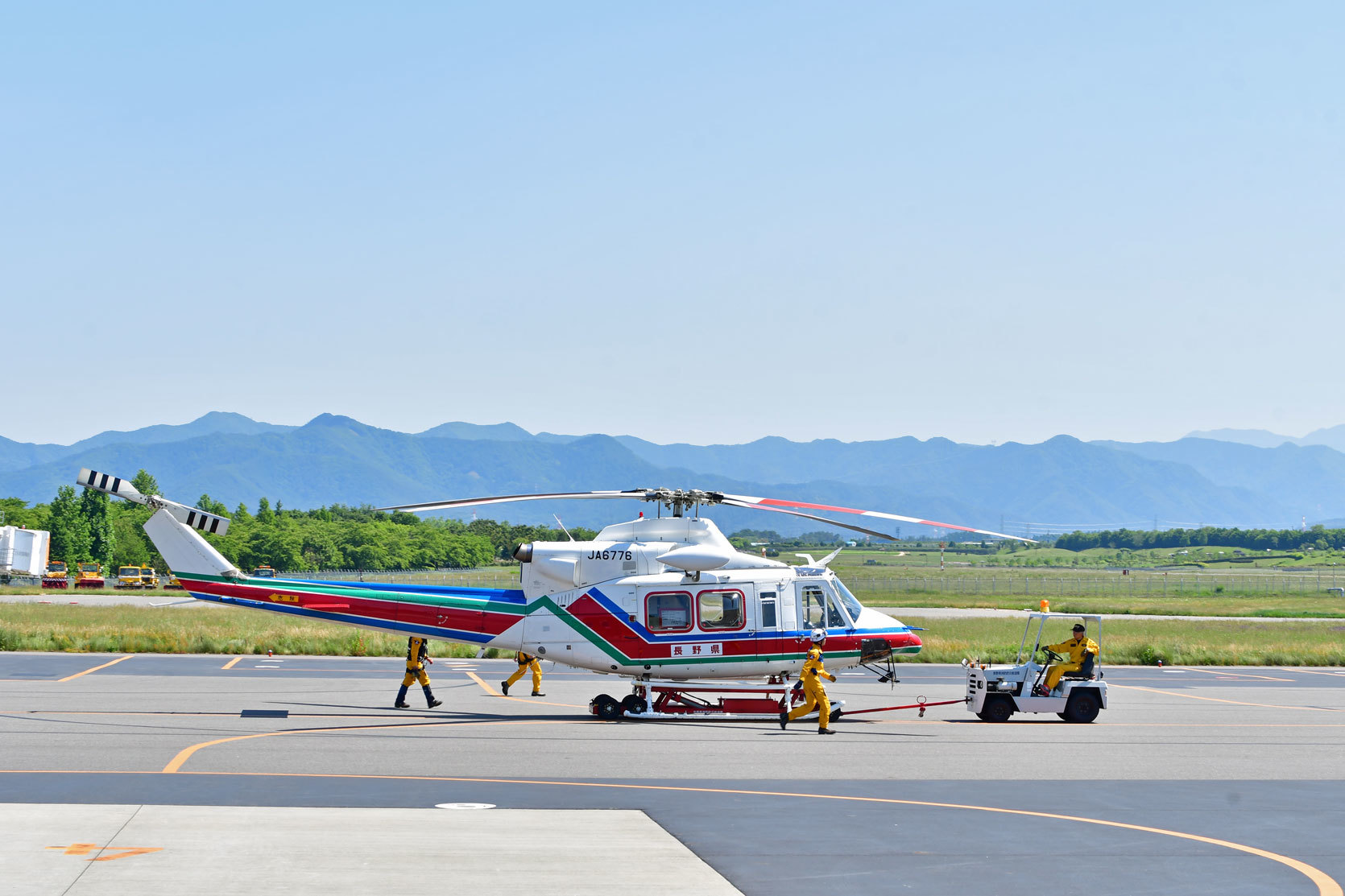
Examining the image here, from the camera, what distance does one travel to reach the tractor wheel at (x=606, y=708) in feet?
76.4

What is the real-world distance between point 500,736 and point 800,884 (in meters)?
10.4

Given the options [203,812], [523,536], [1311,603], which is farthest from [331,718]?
[1311,603]

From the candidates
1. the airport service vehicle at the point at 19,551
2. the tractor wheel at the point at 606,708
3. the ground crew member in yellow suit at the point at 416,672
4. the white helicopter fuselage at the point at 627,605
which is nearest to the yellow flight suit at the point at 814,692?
the white helicopter fuselage at the point at 627,605

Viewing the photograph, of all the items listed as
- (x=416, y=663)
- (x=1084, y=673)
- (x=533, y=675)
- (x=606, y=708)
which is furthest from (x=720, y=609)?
(x=1084, y=673)

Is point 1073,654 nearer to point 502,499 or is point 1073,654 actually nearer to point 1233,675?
point 502,499

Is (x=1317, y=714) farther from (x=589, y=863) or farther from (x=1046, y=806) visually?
(x=589, y=863)

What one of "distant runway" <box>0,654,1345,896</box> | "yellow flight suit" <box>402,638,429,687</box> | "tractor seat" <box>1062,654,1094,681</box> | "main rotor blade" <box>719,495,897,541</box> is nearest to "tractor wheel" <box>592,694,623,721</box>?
"distant runway" <box>0,654,1345,896</box>

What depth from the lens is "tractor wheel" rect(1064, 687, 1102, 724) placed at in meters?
24.1

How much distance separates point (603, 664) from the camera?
23500 mm

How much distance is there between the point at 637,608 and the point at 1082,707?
9.00 m

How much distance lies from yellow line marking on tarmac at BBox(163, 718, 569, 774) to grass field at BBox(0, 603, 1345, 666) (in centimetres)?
1622

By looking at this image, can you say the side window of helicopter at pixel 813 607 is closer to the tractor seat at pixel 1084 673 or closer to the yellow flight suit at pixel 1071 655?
the yellow flight suit at pixel 1071 655

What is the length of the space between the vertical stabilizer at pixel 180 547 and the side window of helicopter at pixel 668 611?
806cm

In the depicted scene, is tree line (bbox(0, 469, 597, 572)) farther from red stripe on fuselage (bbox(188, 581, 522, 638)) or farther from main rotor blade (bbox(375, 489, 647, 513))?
main rotor blade (bbox(375, 489, 647, 513))
